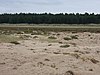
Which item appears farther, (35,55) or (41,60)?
(35,55)

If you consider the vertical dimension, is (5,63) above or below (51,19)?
above

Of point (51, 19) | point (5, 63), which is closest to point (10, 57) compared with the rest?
point (5, 63)

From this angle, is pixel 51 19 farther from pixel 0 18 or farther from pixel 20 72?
pixel 20 72

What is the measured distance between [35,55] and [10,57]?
1.81 metres

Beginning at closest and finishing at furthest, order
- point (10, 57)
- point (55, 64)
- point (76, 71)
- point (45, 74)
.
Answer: point (45, 74), point (76, 71), point (55, 64), point (10, 57)

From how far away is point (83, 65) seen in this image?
18.2 metres

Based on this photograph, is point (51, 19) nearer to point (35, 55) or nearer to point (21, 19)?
point (21, 19)

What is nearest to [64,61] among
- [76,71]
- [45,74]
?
[76,71]

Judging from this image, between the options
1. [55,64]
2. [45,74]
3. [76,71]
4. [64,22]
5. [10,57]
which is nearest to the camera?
[45,74]

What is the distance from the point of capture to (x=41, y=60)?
1839cm

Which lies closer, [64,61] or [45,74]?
[45,74]

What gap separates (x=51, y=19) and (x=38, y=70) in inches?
6105

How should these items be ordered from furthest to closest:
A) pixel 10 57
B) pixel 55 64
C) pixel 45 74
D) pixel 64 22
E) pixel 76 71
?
pixel 64 22, pixel 10 57, pixel 55 64, pixel 76 71, pixel 45 74

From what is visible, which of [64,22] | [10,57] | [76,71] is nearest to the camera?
[76,71]
